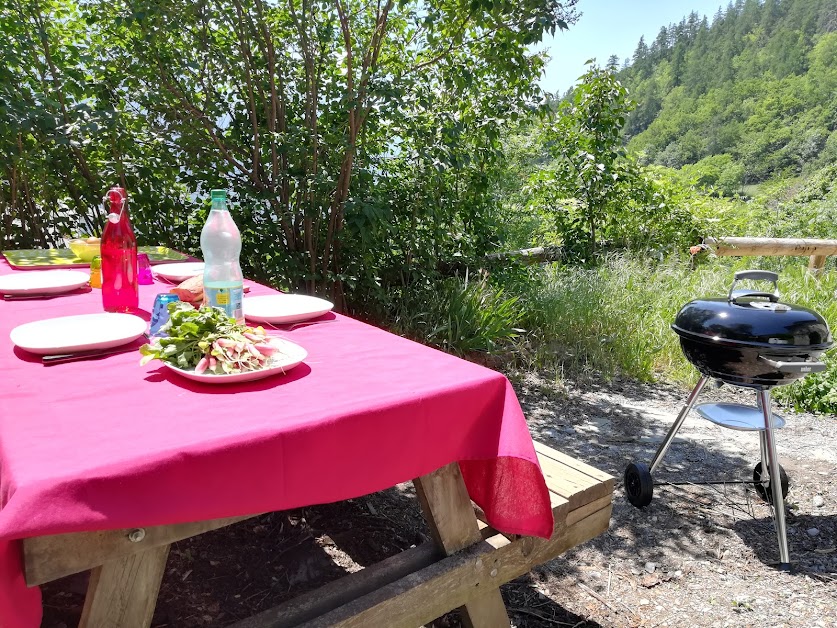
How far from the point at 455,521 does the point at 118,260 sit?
131 cm

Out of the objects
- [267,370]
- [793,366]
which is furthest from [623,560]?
[267,370]


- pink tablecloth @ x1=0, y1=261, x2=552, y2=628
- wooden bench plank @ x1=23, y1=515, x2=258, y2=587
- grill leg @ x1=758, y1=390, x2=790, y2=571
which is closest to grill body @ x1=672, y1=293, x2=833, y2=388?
A: grill leg @ x1=758, y1=390, x2=790, y2=571

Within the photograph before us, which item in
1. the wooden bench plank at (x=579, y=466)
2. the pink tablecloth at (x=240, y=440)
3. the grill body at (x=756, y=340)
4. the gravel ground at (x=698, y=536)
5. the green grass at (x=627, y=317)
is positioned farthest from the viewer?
the green grass at (x=627, y=317)

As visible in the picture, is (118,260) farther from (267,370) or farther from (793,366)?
(793,366)

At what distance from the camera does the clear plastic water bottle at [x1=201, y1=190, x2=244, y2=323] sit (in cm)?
168

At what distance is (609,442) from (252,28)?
333 cm

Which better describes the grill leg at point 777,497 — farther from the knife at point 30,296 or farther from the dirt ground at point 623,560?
the knife at point 30,296

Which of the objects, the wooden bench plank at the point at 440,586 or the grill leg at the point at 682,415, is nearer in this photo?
the wooden bench plank at the point at 440,586

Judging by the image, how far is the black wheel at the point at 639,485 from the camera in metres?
2.71

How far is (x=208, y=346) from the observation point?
4.56 feet

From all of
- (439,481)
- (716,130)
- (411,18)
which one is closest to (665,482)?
(439,481)

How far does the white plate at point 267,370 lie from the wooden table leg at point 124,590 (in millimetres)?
343

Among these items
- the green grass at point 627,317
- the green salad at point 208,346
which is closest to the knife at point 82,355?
the green salad at point 208,346

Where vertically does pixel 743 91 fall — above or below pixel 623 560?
above
